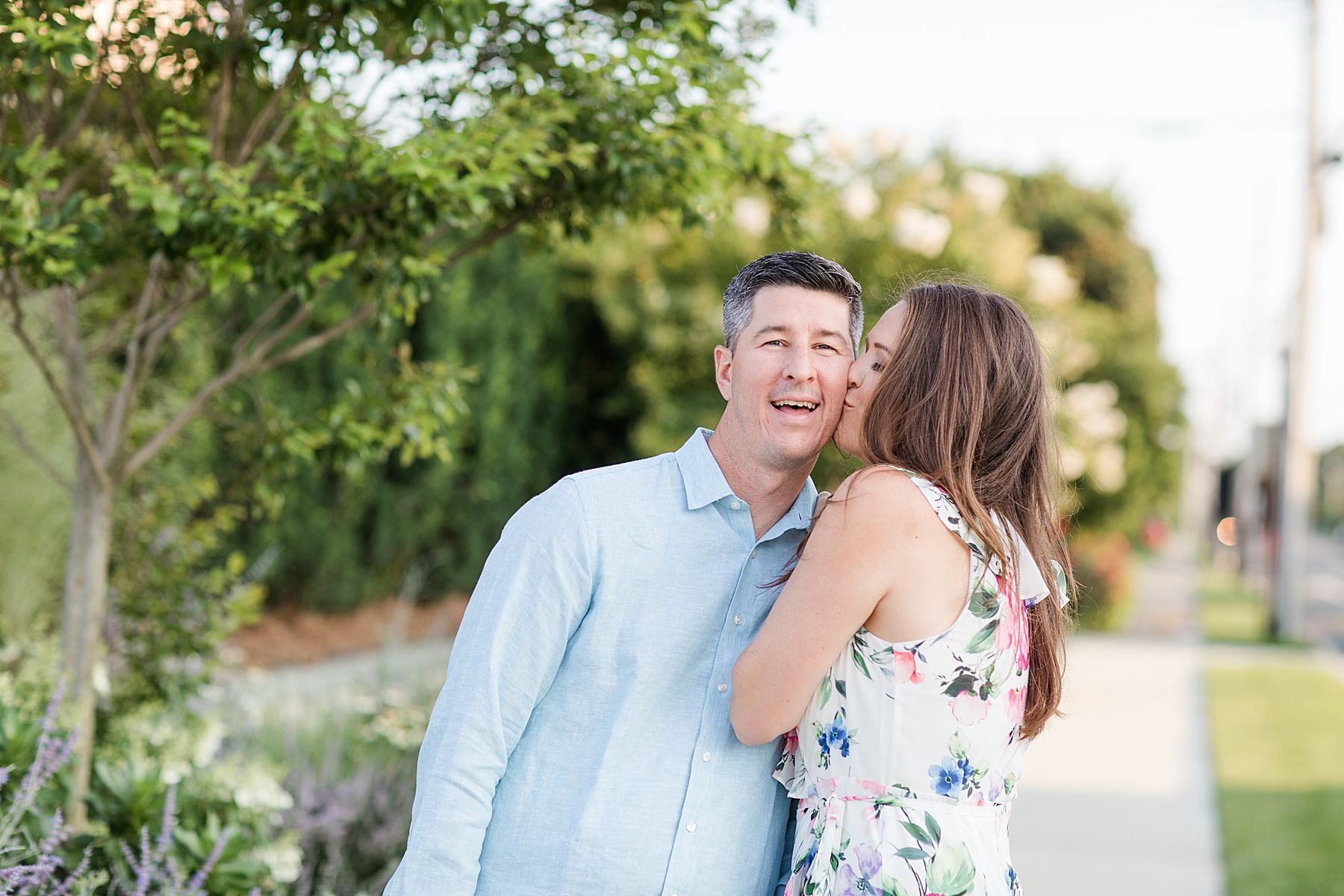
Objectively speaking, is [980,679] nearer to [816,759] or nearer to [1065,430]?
[816,759]

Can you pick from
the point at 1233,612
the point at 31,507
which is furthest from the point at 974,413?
the point at 1233,612

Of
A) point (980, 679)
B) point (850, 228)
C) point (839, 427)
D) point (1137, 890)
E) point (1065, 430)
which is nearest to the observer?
point (980, 679)

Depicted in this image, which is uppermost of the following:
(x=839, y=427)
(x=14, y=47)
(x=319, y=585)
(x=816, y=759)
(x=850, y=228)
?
(x=850, y=228)

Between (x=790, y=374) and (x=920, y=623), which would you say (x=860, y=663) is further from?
(x=790, y=374)

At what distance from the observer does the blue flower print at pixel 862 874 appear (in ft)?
5.87

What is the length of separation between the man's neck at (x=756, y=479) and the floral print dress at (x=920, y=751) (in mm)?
293

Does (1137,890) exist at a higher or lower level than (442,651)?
lower

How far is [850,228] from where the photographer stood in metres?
8.54

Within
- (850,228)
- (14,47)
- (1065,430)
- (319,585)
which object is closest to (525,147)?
(14,47)

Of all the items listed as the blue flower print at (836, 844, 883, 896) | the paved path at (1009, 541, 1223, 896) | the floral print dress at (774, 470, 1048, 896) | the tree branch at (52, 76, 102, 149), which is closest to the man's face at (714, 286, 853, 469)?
the floral print dress at (774, 470, 1048, 896)

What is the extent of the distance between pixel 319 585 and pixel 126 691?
5149 mm

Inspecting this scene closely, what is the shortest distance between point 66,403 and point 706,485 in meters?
1.87

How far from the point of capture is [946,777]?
1821 millimetres

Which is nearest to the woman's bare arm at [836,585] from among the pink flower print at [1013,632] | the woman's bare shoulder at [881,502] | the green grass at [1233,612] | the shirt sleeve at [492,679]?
the woman's bare shoulder at [881,502]
